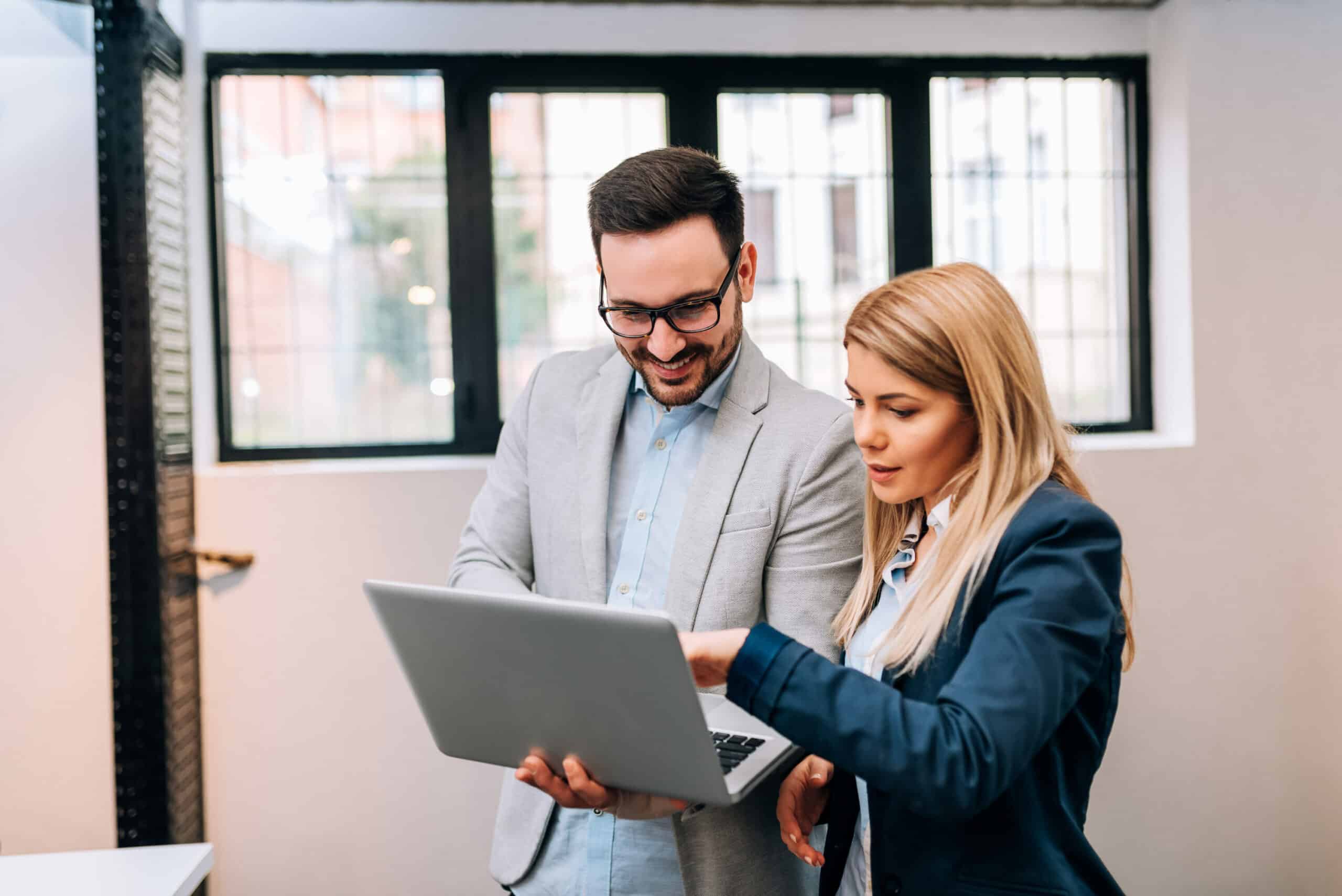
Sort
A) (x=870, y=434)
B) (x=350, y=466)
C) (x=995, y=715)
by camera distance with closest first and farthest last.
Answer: (x=995, y=715) → (x=870, y=434) → (x=350, y=466)

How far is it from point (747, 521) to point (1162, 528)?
1984 mm

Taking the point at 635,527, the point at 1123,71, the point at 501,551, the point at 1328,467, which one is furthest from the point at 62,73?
the point at 1328,467

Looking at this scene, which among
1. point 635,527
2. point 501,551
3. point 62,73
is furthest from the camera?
point 62,73

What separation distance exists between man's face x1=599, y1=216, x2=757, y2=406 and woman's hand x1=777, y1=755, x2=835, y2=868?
1.64ft

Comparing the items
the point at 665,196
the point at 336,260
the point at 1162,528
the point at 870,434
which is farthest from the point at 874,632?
the point at 336,260

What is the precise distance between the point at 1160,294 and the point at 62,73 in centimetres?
304

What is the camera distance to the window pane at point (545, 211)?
8.95ft

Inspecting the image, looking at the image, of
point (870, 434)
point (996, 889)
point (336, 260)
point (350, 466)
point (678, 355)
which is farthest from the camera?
point (336, 260)

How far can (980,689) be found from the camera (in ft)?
2.80

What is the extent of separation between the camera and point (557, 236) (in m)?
2.74

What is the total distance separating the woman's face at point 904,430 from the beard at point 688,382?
242mm

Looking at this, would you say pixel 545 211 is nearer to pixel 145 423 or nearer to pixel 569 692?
pixel 145 423

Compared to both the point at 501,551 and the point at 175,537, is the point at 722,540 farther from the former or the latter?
the point at 175,537

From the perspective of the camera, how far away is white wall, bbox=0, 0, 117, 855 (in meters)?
2.35
